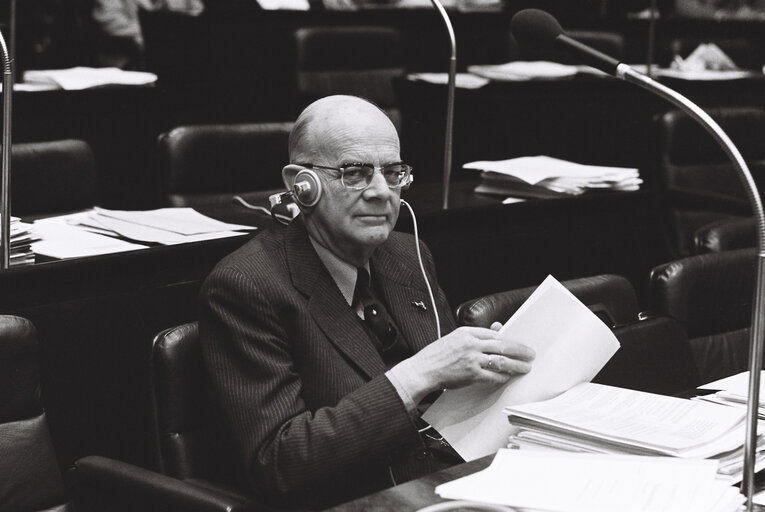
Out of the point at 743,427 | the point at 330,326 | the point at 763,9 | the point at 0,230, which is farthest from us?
the point at 763,9

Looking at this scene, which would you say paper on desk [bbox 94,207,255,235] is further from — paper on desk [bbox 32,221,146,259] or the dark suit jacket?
the dark suit jacket

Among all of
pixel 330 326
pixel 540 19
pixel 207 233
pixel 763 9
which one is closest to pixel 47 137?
pixel 207 233

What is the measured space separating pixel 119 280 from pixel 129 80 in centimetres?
175

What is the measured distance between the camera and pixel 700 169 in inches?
158

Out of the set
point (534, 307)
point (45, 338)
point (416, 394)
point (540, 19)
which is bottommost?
point (45, 338)

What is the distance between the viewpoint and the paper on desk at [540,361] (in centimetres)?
169

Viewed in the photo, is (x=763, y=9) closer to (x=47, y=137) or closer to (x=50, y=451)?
(x=47, y=137)

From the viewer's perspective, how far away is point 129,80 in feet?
13.2

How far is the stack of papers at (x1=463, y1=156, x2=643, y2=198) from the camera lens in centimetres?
328

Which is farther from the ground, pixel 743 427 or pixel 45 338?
pixel 743 427

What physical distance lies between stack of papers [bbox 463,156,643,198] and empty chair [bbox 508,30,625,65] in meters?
2.08

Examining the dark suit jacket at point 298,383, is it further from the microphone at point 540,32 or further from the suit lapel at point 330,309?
the microphone at point 540,32

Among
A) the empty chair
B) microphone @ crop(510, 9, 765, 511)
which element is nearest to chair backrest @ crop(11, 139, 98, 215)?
microphone @ crop(510, 9, 765, 511)

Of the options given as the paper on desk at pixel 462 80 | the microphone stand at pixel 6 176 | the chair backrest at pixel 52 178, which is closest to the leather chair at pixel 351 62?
the paper on desk at pixel 462 80
